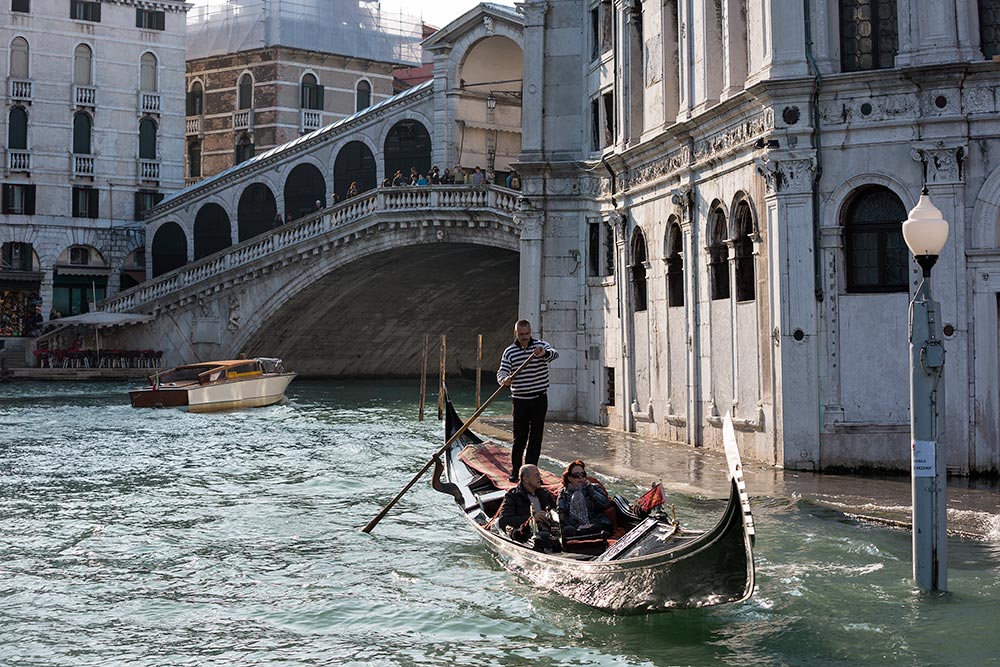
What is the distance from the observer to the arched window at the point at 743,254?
1502 centimetres

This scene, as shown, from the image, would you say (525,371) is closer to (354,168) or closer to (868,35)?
(868,35)

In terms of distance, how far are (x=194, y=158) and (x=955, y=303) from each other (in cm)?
3792

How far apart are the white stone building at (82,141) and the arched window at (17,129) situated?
0.10 feet

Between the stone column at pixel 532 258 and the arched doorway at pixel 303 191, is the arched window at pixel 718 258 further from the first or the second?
the arched doorway at pixel 303 191

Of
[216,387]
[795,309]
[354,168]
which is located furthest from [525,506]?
[354,168]

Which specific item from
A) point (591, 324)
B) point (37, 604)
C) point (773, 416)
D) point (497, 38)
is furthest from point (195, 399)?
point (37, 604)

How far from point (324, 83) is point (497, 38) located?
12664 mm

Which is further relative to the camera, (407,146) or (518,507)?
(407,146)

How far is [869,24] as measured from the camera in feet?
44.8

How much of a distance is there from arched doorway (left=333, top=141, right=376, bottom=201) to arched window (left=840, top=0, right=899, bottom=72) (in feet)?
79.2

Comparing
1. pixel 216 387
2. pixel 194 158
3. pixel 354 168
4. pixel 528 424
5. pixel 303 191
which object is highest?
pixel 194 158

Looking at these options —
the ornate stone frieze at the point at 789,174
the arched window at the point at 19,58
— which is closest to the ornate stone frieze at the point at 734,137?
the ornate stone frieze at the point at 789,174

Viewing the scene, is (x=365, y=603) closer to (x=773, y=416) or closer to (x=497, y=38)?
(x=773, y=416)

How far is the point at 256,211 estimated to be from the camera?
39.3m
